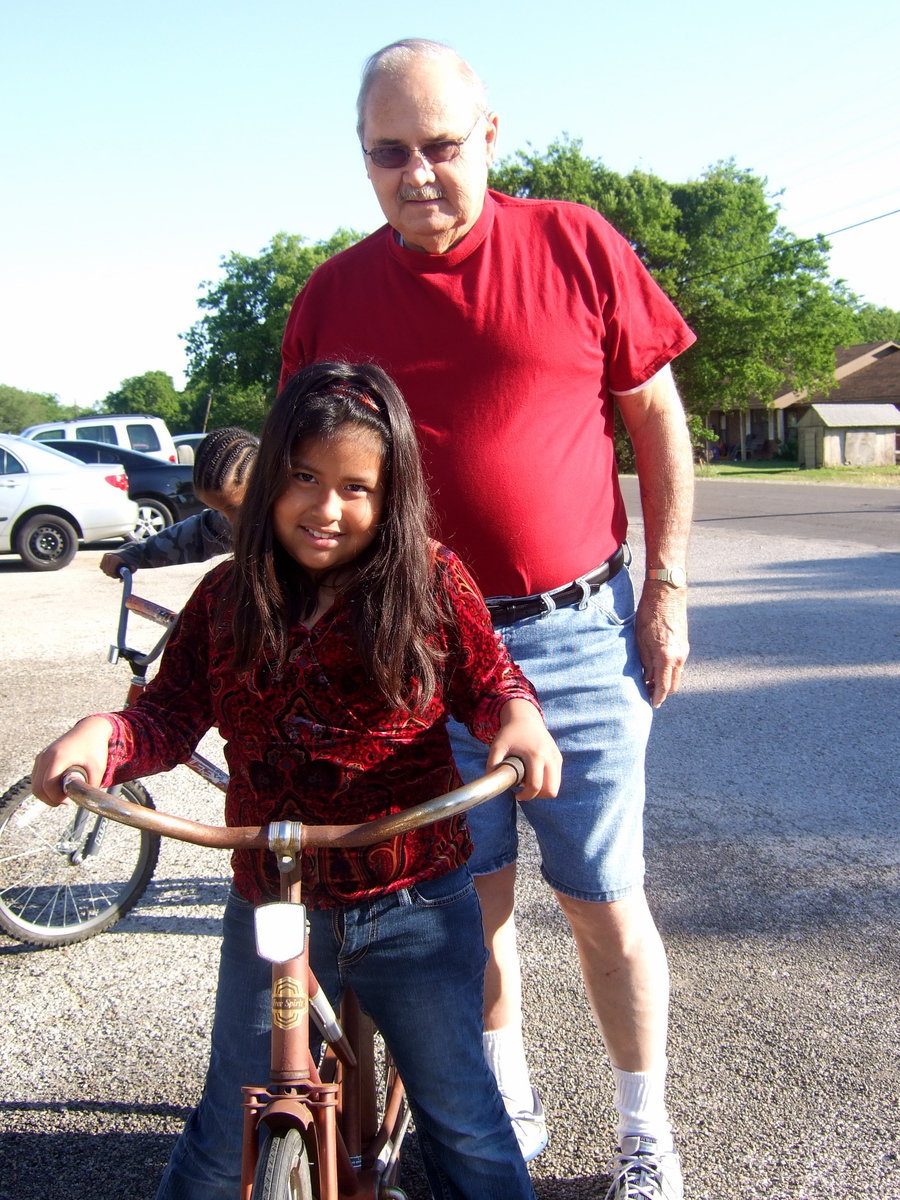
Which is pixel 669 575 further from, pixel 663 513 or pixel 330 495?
pixel 330 495

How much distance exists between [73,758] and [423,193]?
123cm

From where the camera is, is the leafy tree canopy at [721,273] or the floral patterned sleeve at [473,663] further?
the leafy tree canopy at [721,273]

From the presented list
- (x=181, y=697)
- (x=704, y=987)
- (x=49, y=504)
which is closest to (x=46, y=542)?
(x=49, y=504)

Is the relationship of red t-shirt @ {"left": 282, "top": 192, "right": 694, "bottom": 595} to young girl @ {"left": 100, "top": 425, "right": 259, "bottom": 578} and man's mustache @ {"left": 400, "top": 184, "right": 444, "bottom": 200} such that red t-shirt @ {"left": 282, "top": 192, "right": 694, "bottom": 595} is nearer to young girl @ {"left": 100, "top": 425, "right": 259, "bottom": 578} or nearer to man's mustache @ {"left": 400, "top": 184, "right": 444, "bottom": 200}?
man's mustache @ {"left": 400, "top": 184, "right": 444, "bottom": 200}

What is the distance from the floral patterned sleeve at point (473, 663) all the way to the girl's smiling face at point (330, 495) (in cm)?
18

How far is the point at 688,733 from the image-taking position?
5.78 metres

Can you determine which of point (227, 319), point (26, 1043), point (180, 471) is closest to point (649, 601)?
point (26, 1043)

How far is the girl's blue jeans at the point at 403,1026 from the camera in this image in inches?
68.7

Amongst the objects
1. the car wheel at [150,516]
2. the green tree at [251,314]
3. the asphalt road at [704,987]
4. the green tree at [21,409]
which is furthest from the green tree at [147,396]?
the asphalt road at [704,987]

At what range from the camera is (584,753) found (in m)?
2.26

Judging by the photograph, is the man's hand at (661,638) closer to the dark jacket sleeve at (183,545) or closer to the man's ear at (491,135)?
the man's ear at (491,135)

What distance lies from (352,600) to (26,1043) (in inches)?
80.2

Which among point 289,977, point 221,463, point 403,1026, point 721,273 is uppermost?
point 721,273

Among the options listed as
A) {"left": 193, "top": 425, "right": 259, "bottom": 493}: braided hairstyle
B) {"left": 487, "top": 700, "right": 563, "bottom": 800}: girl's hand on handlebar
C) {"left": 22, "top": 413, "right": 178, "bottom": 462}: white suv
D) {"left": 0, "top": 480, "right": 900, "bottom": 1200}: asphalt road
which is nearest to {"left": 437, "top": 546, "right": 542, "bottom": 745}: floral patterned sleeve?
{"left": 487, "top": 700, "right": 563, "bottom": 800}: girl's hand on handlebar
